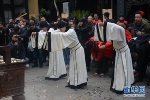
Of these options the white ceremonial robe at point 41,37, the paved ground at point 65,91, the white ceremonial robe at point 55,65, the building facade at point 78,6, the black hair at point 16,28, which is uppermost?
the building facade at point 78,6

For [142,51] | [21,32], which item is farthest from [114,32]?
[21,32]

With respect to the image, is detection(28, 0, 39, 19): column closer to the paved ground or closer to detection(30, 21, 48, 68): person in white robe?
detection(30, 21, 48, 68): person in white robe

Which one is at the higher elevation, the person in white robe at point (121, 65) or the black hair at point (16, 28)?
the black hair at point (16, 28)

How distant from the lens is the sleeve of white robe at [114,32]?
218 inches

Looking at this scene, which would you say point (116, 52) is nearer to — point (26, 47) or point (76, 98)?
point (76, 98)

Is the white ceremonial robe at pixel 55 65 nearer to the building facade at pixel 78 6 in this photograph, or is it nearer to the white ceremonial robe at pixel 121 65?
the white ceremonial robe at pixel 121 65

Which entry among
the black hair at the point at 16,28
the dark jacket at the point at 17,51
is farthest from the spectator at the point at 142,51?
the black hair at the point at 16,28

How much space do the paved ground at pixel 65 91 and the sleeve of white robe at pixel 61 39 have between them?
3.62 feet

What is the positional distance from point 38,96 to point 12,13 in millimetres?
12554

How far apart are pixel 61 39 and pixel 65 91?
4.25 ft

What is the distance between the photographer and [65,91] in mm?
6305

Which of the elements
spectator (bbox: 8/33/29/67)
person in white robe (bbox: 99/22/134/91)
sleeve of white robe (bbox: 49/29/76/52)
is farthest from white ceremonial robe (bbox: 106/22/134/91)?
spectator (bbox: 8/33/29/67)

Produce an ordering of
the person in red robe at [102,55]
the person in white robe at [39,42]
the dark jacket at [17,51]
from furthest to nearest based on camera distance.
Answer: the dark jacket at [17,51] → the person in white robe at [39,42] → the person in red robe at [102,55]

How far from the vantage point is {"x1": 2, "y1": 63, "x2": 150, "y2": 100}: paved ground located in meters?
5.81
